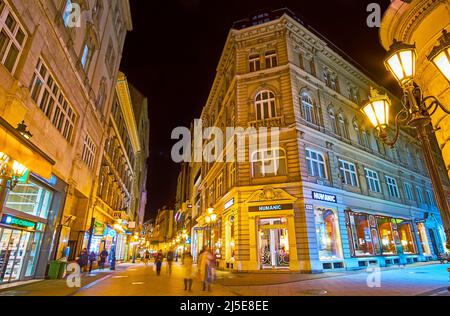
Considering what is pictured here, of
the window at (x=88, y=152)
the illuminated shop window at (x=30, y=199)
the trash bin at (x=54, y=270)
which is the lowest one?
the trash bin at (x=54, y=270)

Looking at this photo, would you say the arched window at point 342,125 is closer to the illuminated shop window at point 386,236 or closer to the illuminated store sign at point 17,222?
the illuminated shop window at point 386,236

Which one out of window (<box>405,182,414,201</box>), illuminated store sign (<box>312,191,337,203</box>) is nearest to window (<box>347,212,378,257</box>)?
illuminated store sign (<box>312,191,337,203</box>)

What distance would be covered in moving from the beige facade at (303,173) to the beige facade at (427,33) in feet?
31.8

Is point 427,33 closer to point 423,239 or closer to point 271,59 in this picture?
point 271,59

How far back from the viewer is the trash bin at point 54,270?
12.8 metres

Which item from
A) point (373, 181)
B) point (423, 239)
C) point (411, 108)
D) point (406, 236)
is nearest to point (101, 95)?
point (411, 108)

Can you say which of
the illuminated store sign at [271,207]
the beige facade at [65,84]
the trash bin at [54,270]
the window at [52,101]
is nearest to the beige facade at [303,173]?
the illuminated store sign at [271,207]

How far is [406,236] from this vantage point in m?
23.4

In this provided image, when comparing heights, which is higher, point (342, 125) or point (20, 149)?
point (342, 125)

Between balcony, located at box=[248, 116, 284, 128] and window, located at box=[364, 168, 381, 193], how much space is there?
10.1 meters

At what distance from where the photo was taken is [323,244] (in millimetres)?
16719

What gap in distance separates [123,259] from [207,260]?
33712 mm

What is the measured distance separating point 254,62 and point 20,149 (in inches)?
741
